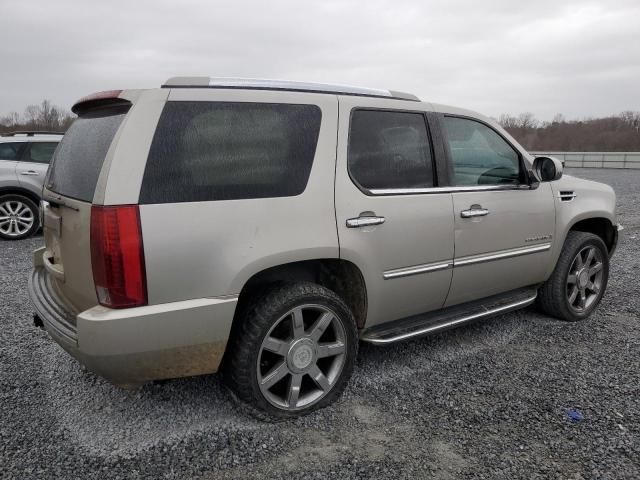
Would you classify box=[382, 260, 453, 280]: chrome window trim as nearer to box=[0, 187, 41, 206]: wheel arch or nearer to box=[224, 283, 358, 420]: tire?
box=[224, 283, 358, 420]: tire

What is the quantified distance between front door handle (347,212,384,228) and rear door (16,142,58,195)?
6.95m

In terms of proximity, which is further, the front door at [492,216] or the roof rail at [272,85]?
the front door at [492,216]

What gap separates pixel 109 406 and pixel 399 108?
2500 mm

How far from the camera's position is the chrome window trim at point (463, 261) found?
2.94 metres

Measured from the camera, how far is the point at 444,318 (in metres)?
3.31

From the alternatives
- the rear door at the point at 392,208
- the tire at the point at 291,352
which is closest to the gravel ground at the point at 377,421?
the tire at the point at 291,352

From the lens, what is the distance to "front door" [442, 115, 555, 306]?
10.7 ft

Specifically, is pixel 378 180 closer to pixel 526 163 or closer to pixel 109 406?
pixel 526 163

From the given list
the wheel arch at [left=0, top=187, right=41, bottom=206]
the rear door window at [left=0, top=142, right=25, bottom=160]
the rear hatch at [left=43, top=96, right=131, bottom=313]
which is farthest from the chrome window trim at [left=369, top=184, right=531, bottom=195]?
the rear door window at [left=0, top=142, right=25, bottom=160]

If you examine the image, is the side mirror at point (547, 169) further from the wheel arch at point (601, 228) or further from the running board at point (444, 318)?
the running board at point (444, 318)

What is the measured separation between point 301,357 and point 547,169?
2.41m

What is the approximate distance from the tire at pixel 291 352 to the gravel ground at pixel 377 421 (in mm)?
128

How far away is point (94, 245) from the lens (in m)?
2.17

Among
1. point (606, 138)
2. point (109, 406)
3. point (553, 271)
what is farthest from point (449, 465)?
point (606, 138)
